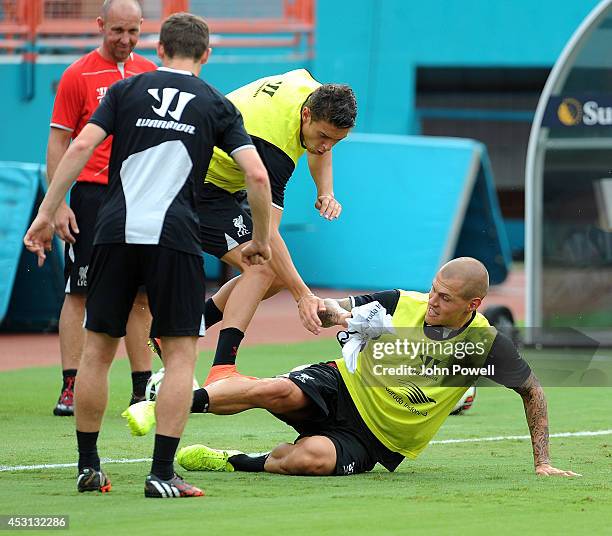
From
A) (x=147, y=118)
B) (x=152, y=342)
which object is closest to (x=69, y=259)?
(x=152, y=342)

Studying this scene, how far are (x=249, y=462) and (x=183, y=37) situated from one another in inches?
86.0

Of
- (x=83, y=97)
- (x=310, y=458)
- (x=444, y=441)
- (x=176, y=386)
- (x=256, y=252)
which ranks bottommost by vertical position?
(x=444, y=441)

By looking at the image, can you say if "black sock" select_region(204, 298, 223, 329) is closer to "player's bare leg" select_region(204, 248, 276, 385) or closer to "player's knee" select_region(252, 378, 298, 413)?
"player's bare leg" select_region(204, 248, 276, 385)

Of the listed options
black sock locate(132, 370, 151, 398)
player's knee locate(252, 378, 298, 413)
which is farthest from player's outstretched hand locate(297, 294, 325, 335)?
black sock locate(132, 370, 151, 398)

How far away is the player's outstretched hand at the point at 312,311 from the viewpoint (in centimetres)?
727

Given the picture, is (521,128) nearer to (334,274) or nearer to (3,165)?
(334,274)

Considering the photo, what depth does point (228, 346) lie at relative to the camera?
26.5 feet

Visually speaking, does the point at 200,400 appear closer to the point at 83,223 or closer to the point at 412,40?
the point at 83,223

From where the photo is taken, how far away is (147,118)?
5.90 metres

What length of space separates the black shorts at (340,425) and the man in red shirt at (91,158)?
2.41m

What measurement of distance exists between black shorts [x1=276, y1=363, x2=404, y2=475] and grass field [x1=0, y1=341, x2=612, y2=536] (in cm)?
8

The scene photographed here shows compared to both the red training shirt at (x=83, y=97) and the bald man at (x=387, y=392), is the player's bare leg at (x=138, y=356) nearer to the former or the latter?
the red training shirt at (x=83, y=97)

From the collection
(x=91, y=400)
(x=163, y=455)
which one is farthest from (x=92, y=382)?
(x=163, y=455)

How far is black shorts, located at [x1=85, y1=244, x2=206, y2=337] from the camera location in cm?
589
